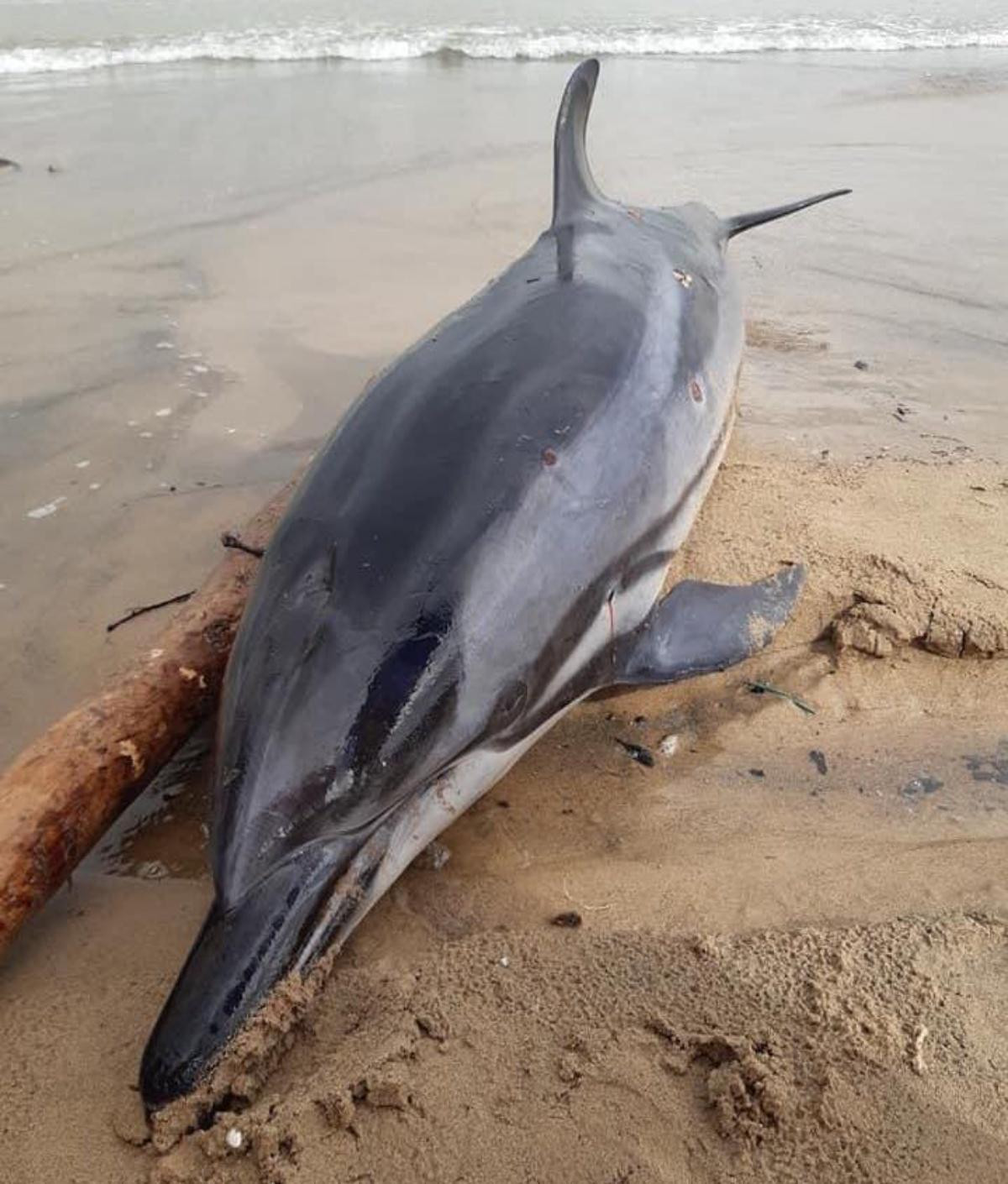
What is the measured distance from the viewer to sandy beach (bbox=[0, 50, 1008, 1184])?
8.50 feet

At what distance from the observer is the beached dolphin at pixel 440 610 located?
2.85 metres

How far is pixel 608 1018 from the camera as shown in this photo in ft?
9.32

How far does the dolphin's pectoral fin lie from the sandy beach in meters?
0.21

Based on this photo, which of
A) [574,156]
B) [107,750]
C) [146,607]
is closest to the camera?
[107,750]

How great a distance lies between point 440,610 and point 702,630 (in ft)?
4.48

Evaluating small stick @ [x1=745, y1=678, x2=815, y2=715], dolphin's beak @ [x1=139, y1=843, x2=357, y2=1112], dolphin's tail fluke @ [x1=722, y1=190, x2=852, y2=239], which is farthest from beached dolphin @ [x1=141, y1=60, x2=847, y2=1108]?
dolphin's tail fluke @ [x1=722, y1=190, x2=852, y2=239]

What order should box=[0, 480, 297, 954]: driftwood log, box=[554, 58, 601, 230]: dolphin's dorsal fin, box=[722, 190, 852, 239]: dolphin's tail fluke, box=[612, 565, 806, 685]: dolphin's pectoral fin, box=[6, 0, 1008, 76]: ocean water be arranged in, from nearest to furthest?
box=[0, 480, 297, 954]: driftwood log, box=[612, 565, 806, 685]: dolphin's pectoral fin, box=[554, 58, 601, 230]: dolphin's dorsal fin, box=[722, 190, 852, 239]: dolphin's tail fluke, box=[6, 0, 1008, 76]: ocean water

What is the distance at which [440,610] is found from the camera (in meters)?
3.08

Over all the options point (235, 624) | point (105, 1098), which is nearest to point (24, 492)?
point (235, 624)

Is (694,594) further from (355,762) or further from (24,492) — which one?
(24,492)

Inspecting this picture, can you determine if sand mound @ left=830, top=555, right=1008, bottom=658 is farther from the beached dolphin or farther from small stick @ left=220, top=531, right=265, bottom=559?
small stick @ left=220, top=531, right=265, bottom=559

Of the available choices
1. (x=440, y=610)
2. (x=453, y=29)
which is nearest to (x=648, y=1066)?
(x=440, y=610)

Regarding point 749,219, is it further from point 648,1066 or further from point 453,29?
point 453,29

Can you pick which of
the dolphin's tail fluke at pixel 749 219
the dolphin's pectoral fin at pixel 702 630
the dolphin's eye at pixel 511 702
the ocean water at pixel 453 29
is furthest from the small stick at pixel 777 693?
the ocean water at pixel 453 29
